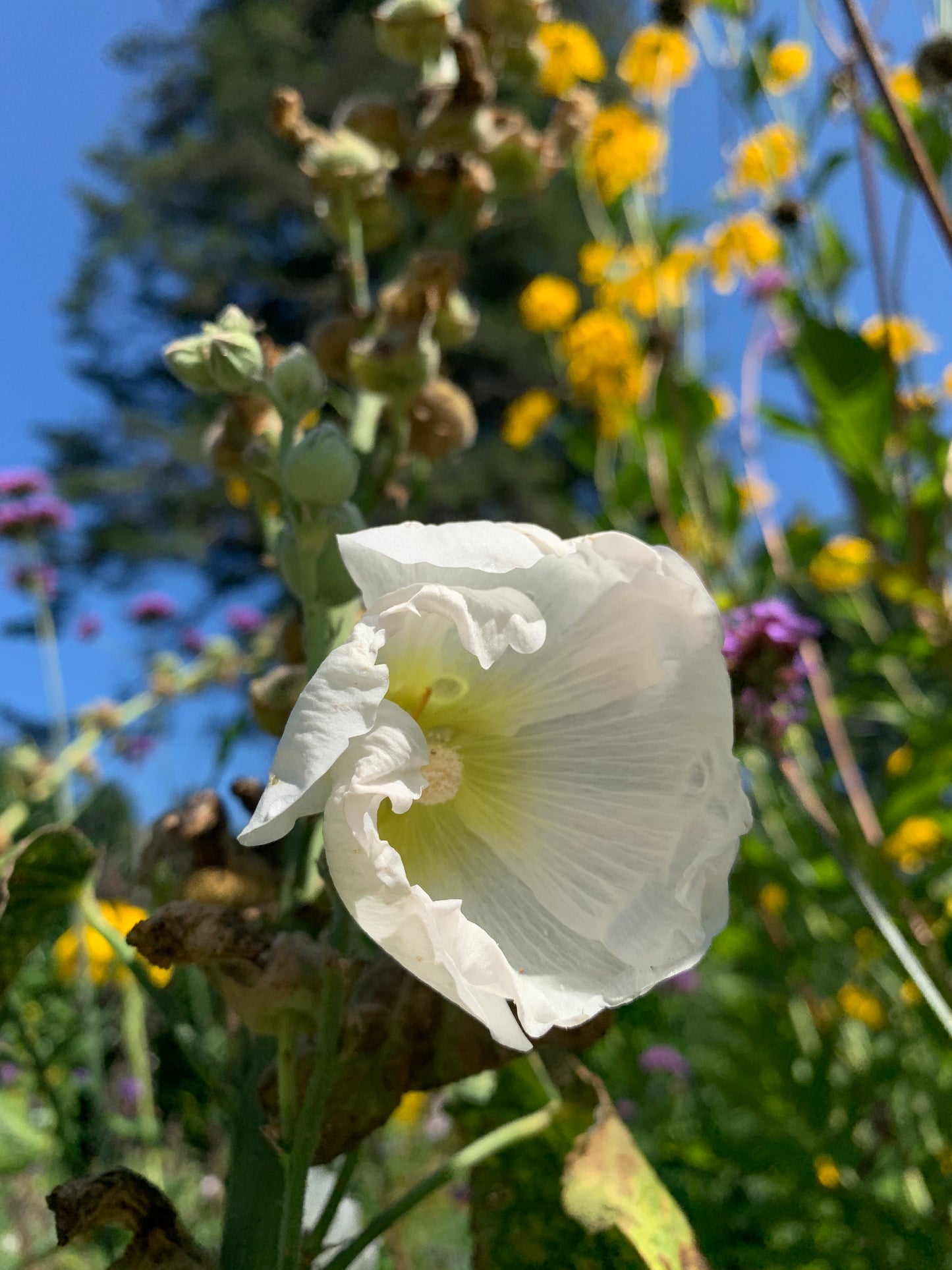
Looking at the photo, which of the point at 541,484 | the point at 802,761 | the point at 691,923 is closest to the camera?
the point at 691,923

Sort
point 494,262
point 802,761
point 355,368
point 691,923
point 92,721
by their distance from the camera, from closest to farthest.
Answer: point 691,923 < point 355,368 < point 802,761 < point 92,721 < point 494,262

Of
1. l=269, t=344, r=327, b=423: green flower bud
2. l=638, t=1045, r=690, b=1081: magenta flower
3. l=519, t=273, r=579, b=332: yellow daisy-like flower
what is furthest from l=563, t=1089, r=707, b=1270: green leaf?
l=519, t=273, r=579, b=332: yellow daisy-like flower

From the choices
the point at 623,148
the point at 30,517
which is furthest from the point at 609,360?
the point at 30,517

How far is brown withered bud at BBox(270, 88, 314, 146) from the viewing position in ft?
2.17

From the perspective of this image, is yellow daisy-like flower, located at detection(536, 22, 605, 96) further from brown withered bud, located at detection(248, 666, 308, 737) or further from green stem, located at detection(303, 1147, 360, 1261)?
green stem, located at detection(303, 1147, 360, 1261)

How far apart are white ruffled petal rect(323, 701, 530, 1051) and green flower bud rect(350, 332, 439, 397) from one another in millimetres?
284

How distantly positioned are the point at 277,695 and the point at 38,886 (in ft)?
0.44

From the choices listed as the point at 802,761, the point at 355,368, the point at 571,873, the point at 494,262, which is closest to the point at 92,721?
the point at 802,761

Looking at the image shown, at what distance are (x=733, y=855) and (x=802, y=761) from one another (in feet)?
2.50

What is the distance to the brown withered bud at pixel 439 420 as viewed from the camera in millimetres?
Answer: 615

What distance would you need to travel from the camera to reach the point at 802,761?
3.54 feet

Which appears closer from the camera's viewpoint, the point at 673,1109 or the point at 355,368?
the point at 355,368

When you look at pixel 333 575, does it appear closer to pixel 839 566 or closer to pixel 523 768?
pixel 523 768

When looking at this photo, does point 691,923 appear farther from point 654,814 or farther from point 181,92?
point 181,92
